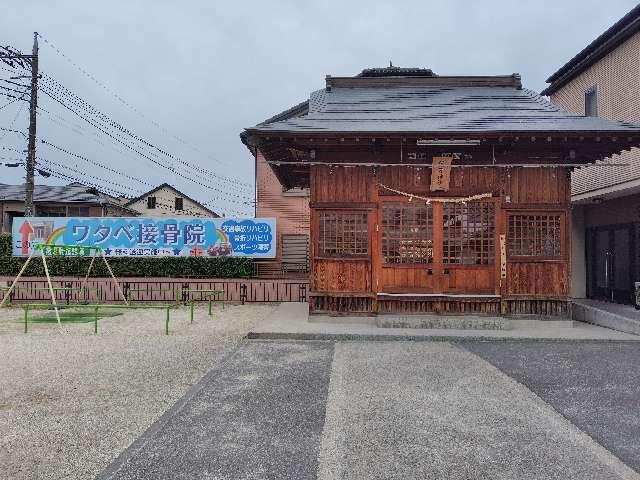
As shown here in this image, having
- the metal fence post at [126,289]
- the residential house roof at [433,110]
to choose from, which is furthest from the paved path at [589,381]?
the metal fence post at [126,289]

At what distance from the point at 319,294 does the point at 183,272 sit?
9447 mm

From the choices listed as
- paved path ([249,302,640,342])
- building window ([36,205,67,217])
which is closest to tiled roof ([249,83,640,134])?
paved path ([249,302,640,342])

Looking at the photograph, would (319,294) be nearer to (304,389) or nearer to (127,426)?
(304,389)

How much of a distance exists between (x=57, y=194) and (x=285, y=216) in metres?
24.7

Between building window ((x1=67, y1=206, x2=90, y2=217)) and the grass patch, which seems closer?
the grass patch

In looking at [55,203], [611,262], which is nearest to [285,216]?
[611,262]

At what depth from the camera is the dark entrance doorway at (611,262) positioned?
13102 millimetres

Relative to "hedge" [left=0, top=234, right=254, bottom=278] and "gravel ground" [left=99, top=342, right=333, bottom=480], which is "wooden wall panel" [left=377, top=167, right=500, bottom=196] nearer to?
"gravel ground" [left=99, top=342, right=333, bottom=480]

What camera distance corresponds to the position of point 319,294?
10297mm

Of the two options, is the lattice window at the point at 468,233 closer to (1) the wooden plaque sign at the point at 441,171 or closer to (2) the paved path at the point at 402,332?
(1) the wooden plaque sign at the point at 441,171

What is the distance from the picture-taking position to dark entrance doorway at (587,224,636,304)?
13102 millimetres

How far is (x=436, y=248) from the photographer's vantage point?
1011 centimetres

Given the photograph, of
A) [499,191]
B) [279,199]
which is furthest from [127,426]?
[279,199]

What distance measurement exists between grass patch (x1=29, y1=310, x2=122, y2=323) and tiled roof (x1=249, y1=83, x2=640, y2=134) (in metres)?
7.28
